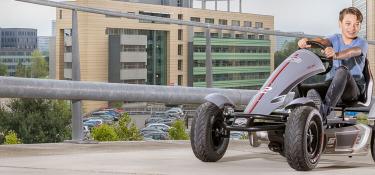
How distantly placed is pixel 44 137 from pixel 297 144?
3.73m

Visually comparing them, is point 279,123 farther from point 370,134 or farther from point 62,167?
point 62,167

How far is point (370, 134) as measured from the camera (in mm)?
6230

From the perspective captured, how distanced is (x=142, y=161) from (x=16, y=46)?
7.32ft

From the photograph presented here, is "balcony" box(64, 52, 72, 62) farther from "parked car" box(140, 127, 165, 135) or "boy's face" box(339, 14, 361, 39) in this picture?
"boy's face" box(339, 14, 361, 39)

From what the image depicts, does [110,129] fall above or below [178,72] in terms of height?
below

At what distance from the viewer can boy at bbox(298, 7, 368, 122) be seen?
235 inches

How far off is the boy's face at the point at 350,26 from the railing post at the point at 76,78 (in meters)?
2.64

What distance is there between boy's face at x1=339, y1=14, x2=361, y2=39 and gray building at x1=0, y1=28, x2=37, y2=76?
9.47ft

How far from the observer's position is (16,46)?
7.78 m

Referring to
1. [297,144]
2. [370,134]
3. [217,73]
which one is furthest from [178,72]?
[297,144]

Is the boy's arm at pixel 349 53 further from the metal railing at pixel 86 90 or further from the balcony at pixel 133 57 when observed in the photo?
the balcony at pixel 133 57

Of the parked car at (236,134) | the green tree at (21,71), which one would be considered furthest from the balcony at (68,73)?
the parked car at (236,134)

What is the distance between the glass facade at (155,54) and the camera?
8.62 metres

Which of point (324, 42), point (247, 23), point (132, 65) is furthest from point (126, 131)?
point (324, 42)
